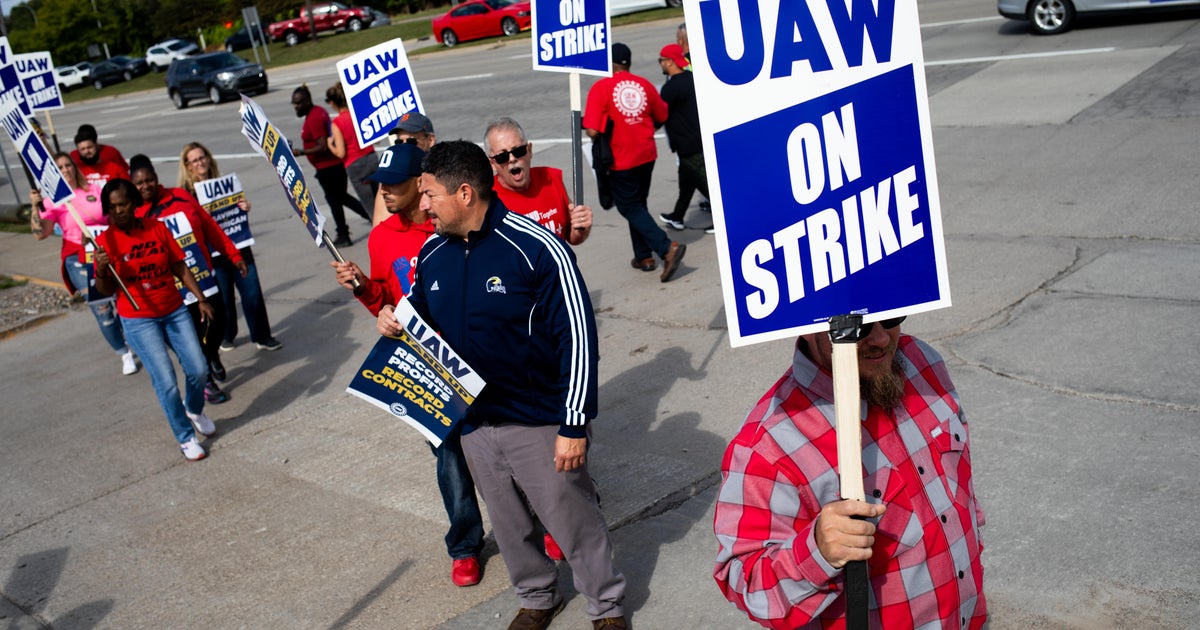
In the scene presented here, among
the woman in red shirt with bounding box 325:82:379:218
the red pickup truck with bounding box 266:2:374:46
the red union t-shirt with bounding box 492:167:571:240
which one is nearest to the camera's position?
the red union t-shirt with bounding box 492:167:571:240

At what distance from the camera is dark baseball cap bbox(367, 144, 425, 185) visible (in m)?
5.30

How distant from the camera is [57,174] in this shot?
27.6 feet

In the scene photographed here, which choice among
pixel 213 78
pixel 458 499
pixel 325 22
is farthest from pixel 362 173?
pixel 325 22

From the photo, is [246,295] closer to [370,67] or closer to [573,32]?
[370,67]

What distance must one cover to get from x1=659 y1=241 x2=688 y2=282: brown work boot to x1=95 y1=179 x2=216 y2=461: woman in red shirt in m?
3.86

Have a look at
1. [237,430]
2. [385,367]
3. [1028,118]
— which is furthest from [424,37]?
[385,367]

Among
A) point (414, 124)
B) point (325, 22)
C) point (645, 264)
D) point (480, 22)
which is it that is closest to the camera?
point (414, 124)

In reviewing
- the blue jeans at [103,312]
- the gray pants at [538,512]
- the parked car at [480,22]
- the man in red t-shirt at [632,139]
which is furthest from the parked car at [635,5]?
the gray pants at [538,512]

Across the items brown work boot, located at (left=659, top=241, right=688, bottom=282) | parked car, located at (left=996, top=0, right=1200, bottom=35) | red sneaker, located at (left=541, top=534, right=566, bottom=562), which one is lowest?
red sneaker, located at (left=541, top=534, right=566, bottom=562)

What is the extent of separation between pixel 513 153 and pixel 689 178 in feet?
14.7

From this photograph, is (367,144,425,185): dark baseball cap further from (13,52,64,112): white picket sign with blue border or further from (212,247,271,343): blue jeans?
(13,52,64,112): white picket sign with blue border

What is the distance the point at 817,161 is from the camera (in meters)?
2.46

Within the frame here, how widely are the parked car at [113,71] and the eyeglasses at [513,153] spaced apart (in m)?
54.8

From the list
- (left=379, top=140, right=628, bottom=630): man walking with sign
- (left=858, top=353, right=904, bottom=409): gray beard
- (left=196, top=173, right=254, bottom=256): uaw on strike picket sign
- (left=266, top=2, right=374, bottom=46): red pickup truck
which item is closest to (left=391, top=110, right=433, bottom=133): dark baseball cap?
(left=196, top=173, right=254, bottom=256): uaw on strike picket sign
